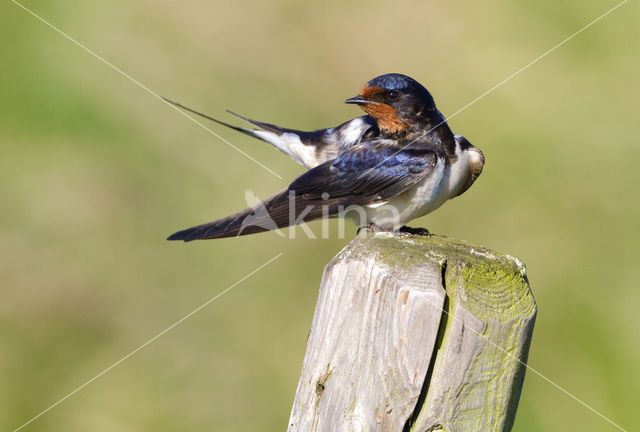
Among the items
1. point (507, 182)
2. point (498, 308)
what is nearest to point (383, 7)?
point (507, 182)

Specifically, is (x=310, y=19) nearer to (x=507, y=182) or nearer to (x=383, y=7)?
(x=383, y=7)

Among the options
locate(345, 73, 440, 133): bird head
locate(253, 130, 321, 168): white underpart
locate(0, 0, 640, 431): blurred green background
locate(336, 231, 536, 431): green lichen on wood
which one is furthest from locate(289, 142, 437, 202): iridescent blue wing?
locate(0, 0, 640, 431): blurred green background

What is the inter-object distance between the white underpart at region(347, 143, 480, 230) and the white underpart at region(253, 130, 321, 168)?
1.79ft

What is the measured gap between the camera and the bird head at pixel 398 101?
11.4 feet

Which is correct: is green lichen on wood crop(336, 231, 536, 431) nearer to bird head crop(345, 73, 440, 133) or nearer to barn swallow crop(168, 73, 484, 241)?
barn swallow crop(168, 73, 484, 241)

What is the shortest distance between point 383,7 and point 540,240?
3.50 metres

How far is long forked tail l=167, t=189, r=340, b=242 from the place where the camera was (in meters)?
3.24

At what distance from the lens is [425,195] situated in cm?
340

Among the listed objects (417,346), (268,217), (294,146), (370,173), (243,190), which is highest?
(294,146)

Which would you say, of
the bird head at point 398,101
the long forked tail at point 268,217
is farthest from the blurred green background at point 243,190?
the bird head at point 398,101

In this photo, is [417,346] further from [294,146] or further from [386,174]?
[294,146]

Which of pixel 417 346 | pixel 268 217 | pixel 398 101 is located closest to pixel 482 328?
pixel 417 346

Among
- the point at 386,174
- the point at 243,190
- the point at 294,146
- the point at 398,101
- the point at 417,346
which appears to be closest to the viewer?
the point at 417,346

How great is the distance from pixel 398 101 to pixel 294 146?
80 centimetres
